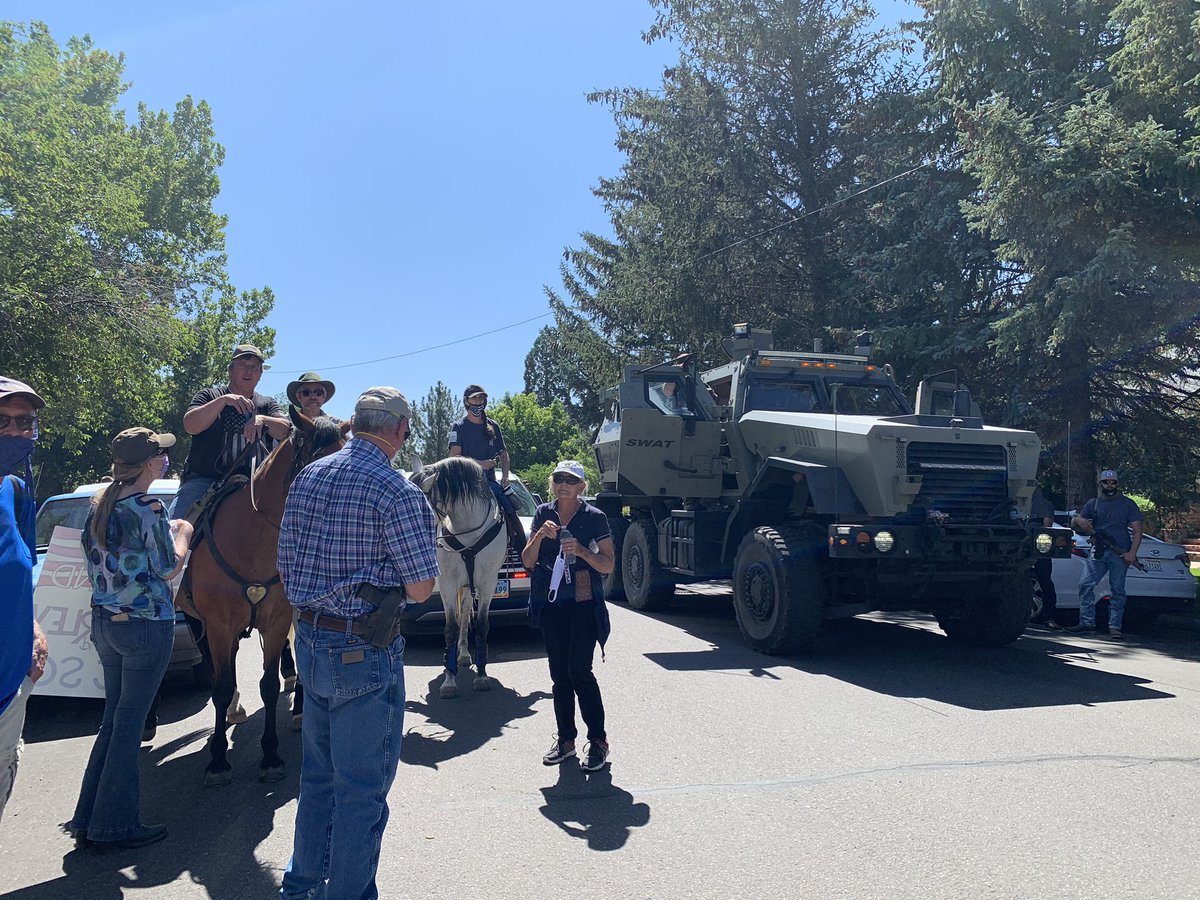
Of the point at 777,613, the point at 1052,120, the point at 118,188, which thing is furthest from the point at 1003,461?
the point at 118,188

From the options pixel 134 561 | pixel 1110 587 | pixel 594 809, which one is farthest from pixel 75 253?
pixel 1110 587

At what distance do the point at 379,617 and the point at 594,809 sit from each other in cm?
213

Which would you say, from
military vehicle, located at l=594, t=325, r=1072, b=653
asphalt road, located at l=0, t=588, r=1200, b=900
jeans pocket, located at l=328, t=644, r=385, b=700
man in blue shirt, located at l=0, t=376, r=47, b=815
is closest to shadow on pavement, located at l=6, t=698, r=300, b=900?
asphalt road, located at l=0, t=588, r=1200, b=900

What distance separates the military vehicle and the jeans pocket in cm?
541

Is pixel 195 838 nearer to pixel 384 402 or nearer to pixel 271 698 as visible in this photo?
pixel 271 698

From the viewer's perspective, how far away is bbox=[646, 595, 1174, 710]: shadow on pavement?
7066mm

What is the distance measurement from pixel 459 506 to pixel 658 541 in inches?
180

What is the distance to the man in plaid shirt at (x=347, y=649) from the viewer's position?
3.06m

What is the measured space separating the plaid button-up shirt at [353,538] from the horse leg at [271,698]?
2.37 meters

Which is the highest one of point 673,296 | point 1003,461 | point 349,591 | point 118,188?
point 118,188

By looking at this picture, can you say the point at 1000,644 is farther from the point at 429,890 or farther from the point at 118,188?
the point at 118,188

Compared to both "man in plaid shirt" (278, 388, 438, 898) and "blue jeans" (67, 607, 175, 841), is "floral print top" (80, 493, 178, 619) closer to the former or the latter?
"blue jeans" (67, 607, 175, 841)

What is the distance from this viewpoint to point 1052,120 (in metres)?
12.0

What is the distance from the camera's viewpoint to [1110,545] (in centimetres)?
1012
